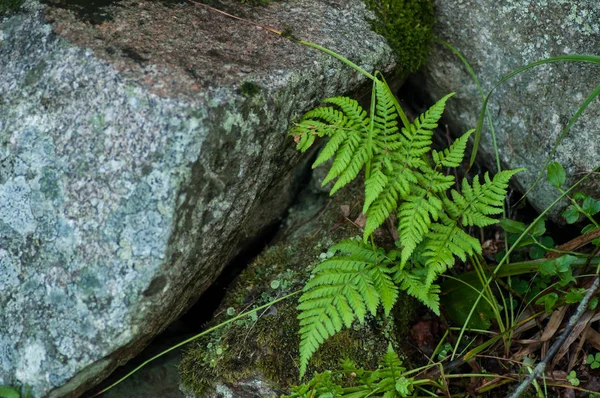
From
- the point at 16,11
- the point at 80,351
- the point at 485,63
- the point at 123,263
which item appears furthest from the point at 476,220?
the point at 16,11

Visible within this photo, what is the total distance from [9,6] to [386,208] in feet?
6.79

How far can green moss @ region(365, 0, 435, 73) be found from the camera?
316cm

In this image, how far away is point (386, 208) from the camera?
8.57ft

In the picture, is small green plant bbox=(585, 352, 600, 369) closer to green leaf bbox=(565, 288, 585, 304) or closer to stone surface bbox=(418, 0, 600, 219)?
green leaf bbox=(565, 288, 585, 304)

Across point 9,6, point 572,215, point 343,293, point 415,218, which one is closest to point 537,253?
point 572,215

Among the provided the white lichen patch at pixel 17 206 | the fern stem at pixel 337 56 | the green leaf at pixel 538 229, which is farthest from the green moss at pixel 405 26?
the white lichen patch at pixel 17 206

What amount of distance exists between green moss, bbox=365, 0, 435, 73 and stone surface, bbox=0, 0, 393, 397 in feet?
2.12

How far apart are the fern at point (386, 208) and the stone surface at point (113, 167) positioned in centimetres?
32

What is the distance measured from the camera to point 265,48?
2.80 meters

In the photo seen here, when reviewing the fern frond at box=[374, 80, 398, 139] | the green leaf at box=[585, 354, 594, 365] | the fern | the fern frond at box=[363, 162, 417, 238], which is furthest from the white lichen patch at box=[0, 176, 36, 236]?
the green leaf at box=[585, 354, 594, 365]

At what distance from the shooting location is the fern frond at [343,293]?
98.1 inches

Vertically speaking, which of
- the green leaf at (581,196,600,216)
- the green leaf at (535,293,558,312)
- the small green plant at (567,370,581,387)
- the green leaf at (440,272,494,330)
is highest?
the green leaf at (581,196,600,216)

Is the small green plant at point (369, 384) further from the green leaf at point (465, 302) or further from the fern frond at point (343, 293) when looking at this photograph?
the green leaf at point (465, 302)

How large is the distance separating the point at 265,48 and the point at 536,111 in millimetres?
1510
